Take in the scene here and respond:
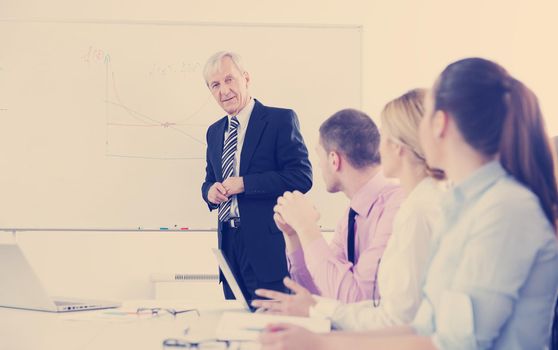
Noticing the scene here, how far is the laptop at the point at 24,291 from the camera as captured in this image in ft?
5.77

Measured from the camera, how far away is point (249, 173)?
2965mm

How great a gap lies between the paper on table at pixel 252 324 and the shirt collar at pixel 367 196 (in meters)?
0.45

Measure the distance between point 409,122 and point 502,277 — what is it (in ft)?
2.09

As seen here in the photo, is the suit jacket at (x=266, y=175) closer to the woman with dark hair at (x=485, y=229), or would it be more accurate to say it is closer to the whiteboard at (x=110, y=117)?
the whiteboard at (x=110, y=117)

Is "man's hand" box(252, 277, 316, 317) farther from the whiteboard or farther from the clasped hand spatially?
the whiteboard

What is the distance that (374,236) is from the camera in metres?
1.76

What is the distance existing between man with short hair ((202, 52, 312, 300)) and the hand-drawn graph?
379 mm

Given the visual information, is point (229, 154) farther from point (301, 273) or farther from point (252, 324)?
point (252, 324)

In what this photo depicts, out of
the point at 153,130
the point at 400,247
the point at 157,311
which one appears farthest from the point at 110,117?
the point at 400,247

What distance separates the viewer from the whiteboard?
3463mm

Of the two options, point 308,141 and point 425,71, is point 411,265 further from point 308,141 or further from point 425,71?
point 425,71

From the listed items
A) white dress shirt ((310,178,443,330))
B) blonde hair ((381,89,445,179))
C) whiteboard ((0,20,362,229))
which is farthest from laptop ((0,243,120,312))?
whiteboard ((0,20,362,229))

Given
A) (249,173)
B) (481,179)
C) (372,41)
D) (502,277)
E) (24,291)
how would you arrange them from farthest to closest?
(372,41)
(249,173)
(24,291)
(481,179)
(502,277)

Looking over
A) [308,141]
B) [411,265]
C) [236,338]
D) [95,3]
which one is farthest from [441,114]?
[95,3]
